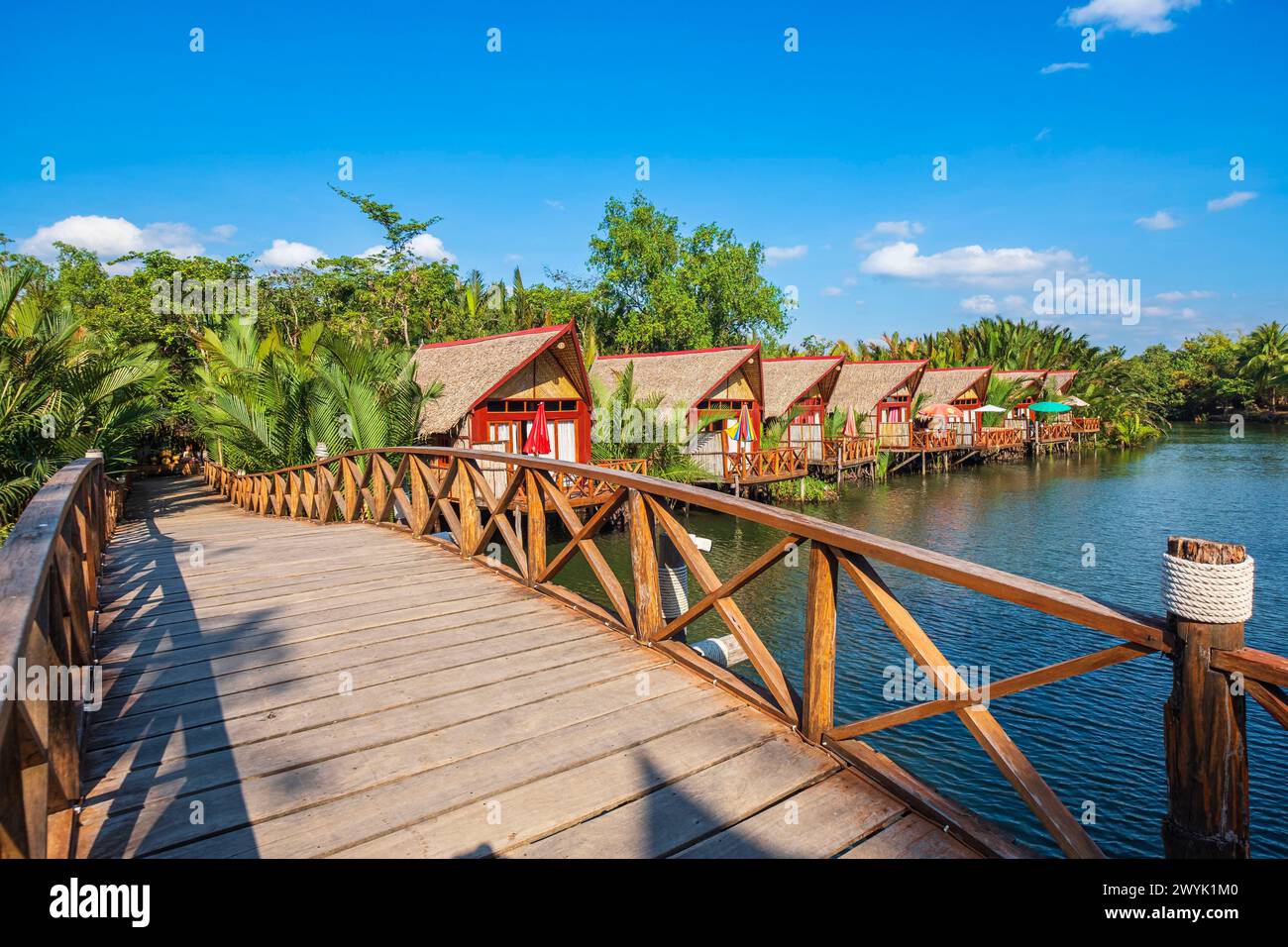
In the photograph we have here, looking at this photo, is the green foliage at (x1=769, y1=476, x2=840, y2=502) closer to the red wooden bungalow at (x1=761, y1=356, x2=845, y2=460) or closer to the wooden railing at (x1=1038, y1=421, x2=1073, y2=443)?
the red wooden bungalow at (x1=761, y1=356, x2=845, y2=460)

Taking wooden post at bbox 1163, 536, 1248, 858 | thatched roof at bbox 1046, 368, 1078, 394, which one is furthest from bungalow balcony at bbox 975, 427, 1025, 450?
wooden post at bbox 1163, 536, 1248, 858

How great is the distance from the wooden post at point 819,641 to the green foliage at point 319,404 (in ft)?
34.1

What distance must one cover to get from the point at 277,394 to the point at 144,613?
30.3 ft

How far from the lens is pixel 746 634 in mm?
3270

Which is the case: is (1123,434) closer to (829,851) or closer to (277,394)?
(277,394)

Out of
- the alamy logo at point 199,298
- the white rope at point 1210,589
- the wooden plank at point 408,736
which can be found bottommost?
the wooden plank at point 408,736

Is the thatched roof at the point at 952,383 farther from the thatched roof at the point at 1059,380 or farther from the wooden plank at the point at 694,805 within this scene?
the wooden plank at the point at 694,805

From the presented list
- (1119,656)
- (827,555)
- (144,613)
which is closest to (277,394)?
(144,613)

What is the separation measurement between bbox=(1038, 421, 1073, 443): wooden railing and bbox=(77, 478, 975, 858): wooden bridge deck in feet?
137

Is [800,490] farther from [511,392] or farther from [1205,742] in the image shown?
[1205,742]

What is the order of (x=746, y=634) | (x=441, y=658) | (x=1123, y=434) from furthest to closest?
(x=1123, y=434) < (x=441, y=658) < (x=746, y=634)

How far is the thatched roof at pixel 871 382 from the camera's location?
32.7 meters

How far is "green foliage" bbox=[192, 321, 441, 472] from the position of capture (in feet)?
40.0

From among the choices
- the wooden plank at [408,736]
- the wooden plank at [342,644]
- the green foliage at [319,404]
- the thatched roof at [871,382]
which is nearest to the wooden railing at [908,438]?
the thatched roof at [871,382]
